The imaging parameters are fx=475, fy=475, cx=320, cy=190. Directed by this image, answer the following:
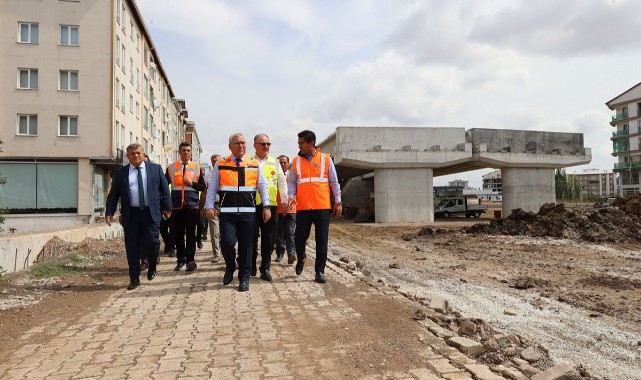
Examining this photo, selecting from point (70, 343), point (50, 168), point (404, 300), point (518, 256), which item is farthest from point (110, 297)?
point (50, 168)

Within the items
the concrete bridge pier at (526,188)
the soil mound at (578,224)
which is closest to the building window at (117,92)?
the soil mound at (578,224)

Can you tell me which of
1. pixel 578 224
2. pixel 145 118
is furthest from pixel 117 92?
pixel 578 224

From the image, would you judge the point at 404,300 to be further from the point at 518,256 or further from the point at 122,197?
the point at 518,256

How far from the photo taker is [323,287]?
601cm

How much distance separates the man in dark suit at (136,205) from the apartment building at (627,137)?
79971mm

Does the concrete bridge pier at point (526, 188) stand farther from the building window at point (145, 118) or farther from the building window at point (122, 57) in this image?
the building window at point (145, 118)

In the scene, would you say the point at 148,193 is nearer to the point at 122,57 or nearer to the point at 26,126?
the point at 26,126

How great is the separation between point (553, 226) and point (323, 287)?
46.0 feet

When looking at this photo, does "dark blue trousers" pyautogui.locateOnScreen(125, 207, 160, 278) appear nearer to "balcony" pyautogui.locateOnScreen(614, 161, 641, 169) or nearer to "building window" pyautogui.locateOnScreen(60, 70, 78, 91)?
"building window" pyautogui.locateOnScreen(60, 70, 78, 91)

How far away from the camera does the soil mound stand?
52.7 ft

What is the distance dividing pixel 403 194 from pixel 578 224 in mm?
12970

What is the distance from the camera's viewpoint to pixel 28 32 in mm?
25625

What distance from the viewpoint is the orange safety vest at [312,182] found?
6254mm

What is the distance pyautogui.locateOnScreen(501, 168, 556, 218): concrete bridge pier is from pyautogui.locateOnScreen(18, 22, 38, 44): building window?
95.0 ft
